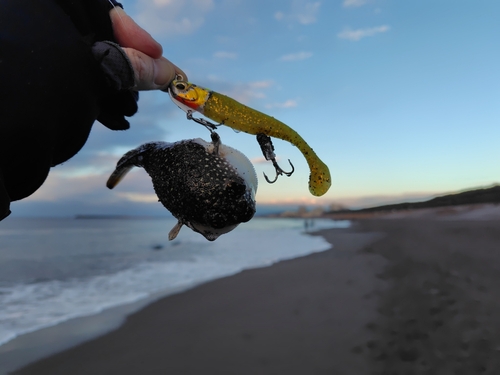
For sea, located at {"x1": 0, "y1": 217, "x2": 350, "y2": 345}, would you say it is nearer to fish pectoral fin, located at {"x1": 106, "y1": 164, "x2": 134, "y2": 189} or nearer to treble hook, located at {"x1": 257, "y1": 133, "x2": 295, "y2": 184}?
fish pectoral fin, located at {"x1": 106, "y1": 164, "x2": 134, "y2": 189}

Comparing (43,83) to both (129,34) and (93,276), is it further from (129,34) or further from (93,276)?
(93,276)

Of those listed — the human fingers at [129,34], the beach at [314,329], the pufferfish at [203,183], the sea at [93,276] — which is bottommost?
the beach at [314,329]

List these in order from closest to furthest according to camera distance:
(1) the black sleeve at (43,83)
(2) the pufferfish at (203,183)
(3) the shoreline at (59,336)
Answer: (1) the black sleeve at (43,83) → (2) the pufferfish at (203,183) → (3) the shoreline at (59,336)

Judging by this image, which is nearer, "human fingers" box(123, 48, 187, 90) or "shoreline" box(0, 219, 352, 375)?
"human fingers" box(123, 48, 187, 90)

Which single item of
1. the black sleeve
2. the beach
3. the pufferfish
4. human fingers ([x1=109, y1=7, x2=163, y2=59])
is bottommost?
the beach

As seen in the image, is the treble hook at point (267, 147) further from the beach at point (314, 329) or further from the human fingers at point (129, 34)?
the beach at point (314, 329)

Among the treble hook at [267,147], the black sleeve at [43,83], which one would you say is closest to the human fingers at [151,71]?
the black sleeve at [43,83]

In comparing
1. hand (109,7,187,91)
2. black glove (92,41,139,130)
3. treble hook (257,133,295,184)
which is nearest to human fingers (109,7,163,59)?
hand (109,7,187,91)
